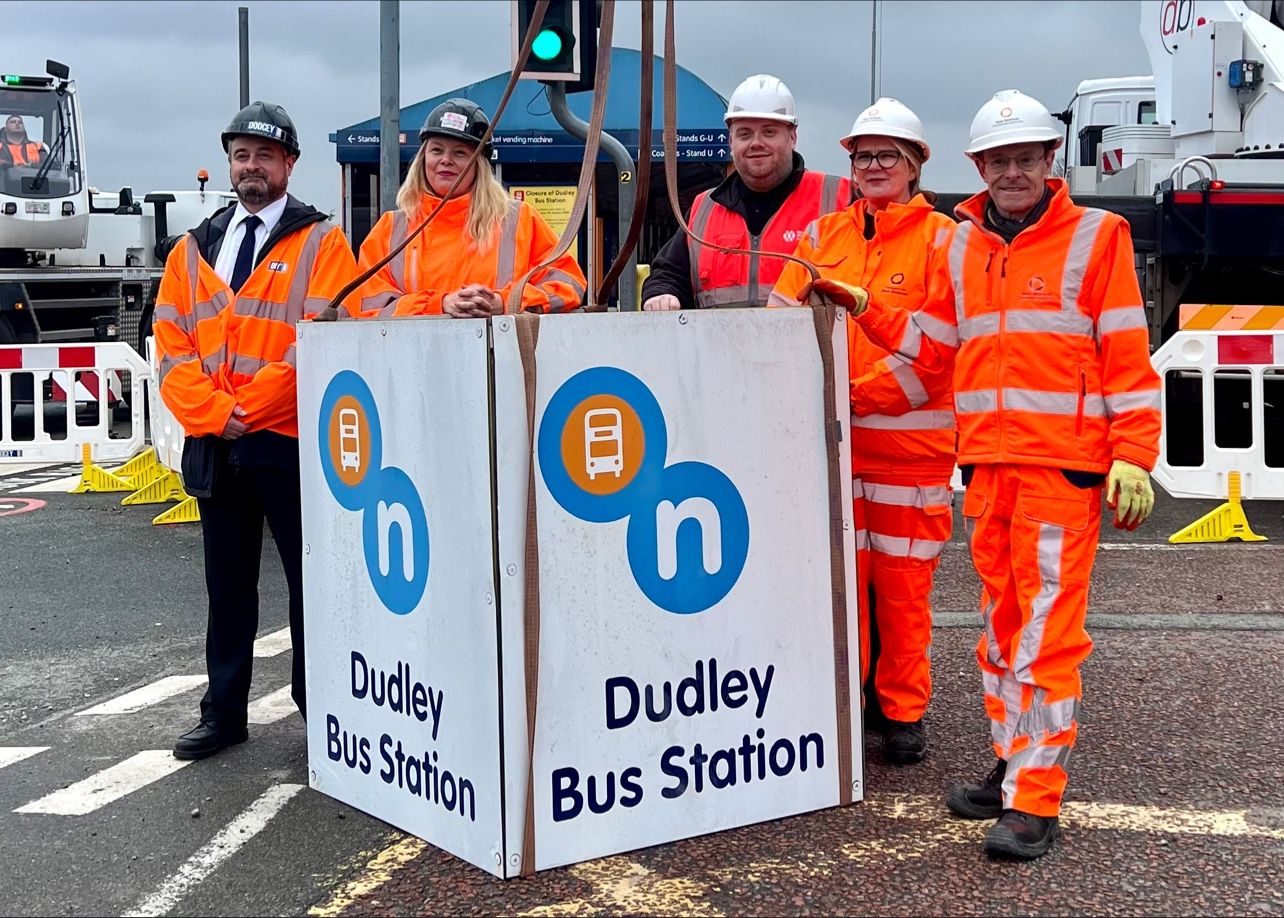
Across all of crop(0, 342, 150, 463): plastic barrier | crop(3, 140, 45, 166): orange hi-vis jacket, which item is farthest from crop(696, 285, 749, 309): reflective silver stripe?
crop(3, 140, 45, 166): orange hi-vis jacket

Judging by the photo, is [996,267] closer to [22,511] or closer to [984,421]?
[984,421]

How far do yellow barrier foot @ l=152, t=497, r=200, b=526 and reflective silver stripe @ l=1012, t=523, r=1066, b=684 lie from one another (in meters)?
6.81

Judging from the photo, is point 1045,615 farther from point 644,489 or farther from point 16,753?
point 16,753

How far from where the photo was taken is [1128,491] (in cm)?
367

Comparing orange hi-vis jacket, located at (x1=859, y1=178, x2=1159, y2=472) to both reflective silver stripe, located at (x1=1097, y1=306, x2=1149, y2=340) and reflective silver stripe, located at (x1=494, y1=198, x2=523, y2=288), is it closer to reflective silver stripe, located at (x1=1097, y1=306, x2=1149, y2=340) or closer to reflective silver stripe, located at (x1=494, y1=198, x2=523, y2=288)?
reflective silver stripe, located at (x1=1097, y1=306, x2=1149, y2=340)

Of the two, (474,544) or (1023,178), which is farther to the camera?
(1023,178)

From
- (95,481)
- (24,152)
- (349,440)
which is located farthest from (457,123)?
(24,152)

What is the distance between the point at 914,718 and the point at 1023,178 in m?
1.67

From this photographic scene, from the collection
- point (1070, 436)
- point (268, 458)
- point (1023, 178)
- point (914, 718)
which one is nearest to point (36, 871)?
point (268, 458)

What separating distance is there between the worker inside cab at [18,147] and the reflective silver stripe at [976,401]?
16.7m

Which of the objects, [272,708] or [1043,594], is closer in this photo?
[1043,594]

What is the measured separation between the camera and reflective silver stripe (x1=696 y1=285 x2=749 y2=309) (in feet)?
15.5

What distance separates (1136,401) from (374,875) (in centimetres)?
226

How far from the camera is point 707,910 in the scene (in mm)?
3402
